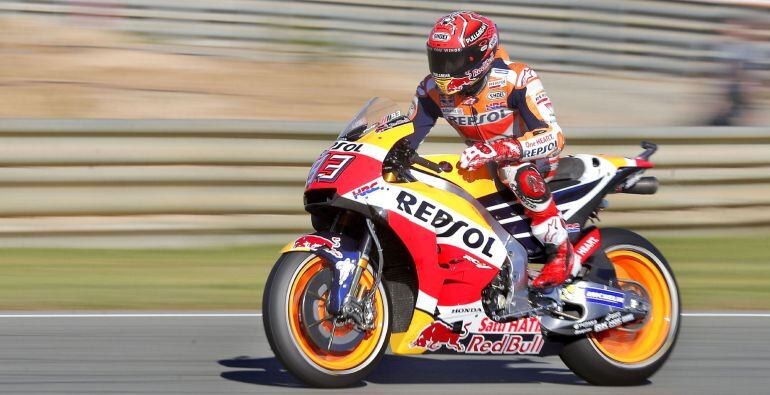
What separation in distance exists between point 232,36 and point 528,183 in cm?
1010

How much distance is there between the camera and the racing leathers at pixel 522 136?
5.49 metres

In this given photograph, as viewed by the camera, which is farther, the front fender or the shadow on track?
the shadow on track

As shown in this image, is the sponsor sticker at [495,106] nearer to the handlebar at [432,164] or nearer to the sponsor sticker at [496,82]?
the sponsor sticker at [496,82]

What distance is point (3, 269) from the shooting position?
29.2 ft

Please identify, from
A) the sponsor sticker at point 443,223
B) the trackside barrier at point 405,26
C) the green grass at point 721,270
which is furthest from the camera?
the trackside barrier at point 405,26

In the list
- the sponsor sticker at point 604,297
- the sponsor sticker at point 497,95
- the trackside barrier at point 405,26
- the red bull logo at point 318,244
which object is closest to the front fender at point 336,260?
the red bull logo at point 318,244

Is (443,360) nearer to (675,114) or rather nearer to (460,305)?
(460,305)

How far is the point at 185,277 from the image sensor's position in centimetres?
881

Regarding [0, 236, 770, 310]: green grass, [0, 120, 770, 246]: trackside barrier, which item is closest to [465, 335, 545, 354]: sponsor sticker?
[0, 236, 770, 310]: green grass

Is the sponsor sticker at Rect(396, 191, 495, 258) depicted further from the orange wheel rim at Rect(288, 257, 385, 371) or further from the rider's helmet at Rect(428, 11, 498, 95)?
the rider's helmet at Rect(428, 11, 498, 95)

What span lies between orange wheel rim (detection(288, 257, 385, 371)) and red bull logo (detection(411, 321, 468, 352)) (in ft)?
0.62

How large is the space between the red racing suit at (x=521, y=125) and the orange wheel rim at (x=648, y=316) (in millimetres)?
526

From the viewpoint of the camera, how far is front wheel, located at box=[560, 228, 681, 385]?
19.1ft

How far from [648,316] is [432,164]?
1.38 meters
